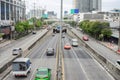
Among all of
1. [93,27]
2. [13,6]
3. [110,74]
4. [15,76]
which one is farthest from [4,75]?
[13,6]

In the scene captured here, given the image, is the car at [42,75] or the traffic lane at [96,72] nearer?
the car at [42,75]

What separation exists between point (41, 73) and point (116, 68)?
10.9m

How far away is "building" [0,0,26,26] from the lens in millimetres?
107375

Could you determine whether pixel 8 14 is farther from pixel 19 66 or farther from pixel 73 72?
pixel 19 66

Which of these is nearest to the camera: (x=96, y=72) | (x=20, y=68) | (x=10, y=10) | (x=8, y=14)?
(x=20, y=68)

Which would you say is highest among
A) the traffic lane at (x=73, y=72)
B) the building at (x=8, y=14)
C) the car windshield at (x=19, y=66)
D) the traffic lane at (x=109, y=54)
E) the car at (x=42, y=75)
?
the building at (x=8, y=14)

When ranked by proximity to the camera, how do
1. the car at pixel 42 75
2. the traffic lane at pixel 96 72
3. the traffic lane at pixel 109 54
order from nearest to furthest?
the car at pixel 42 75 → the traffic lane at pixel 96 72 → the traffic lane at pixel 109 54

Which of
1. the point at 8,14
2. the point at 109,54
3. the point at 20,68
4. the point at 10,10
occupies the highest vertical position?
the point at 10,10

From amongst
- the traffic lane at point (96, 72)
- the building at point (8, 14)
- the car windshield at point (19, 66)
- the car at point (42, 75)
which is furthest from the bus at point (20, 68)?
the building at point (8, 14)

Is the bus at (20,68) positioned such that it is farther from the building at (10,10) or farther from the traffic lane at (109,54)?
the building at (10,10)

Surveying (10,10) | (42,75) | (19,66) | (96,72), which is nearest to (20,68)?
(19,66)

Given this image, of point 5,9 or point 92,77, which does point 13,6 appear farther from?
point 92,77

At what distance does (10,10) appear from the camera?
12531 centimetres

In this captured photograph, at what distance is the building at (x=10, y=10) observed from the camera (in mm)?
107375
